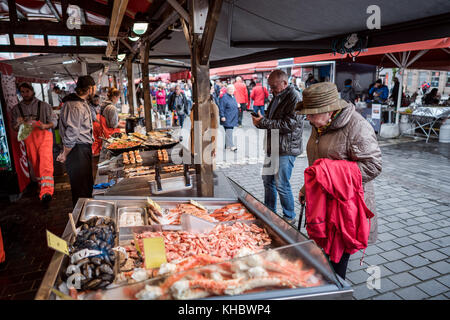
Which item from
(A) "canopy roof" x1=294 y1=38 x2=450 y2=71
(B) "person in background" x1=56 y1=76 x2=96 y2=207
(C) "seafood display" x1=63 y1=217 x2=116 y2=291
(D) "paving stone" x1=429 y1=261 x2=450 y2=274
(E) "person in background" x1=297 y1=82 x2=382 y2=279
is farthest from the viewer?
(A) "canopy roof" x1=294 y1=38 x2=450 y2=71

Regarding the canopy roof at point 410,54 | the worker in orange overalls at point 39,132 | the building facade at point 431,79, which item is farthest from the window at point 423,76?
the worker in orange overalls at point 39,132

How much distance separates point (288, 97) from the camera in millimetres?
4176

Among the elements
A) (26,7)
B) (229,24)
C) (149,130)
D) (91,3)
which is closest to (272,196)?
(229,24)

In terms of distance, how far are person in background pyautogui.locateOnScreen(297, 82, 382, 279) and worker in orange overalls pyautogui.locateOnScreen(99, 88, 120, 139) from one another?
20.2ft

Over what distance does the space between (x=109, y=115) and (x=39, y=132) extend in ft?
6.16

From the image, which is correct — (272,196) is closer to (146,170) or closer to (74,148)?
(146,170)

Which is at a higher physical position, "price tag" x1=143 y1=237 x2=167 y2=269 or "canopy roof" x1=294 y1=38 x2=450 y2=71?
"canopy roof" x1=294 y1=38 x2=450 y2=71

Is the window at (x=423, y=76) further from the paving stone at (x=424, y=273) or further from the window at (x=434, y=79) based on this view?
the paving stone at (x=424, y=273)

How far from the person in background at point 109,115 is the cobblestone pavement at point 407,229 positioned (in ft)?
10.8

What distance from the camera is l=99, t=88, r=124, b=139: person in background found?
7520mm

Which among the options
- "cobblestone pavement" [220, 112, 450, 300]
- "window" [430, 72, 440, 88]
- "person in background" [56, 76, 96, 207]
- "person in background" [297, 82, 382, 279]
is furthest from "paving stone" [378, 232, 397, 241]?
"window" [430, 72, 440, 88]

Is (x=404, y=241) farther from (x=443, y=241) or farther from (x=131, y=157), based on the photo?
(x=131, y=157)

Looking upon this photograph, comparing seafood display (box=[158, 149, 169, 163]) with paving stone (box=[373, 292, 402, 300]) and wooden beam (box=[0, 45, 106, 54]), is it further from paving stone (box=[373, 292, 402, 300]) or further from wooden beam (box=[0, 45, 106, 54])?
wooden beam (box=[0, 45, 106, 54])

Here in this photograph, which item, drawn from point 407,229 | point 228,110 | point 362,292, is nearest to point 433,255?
point 407,229
